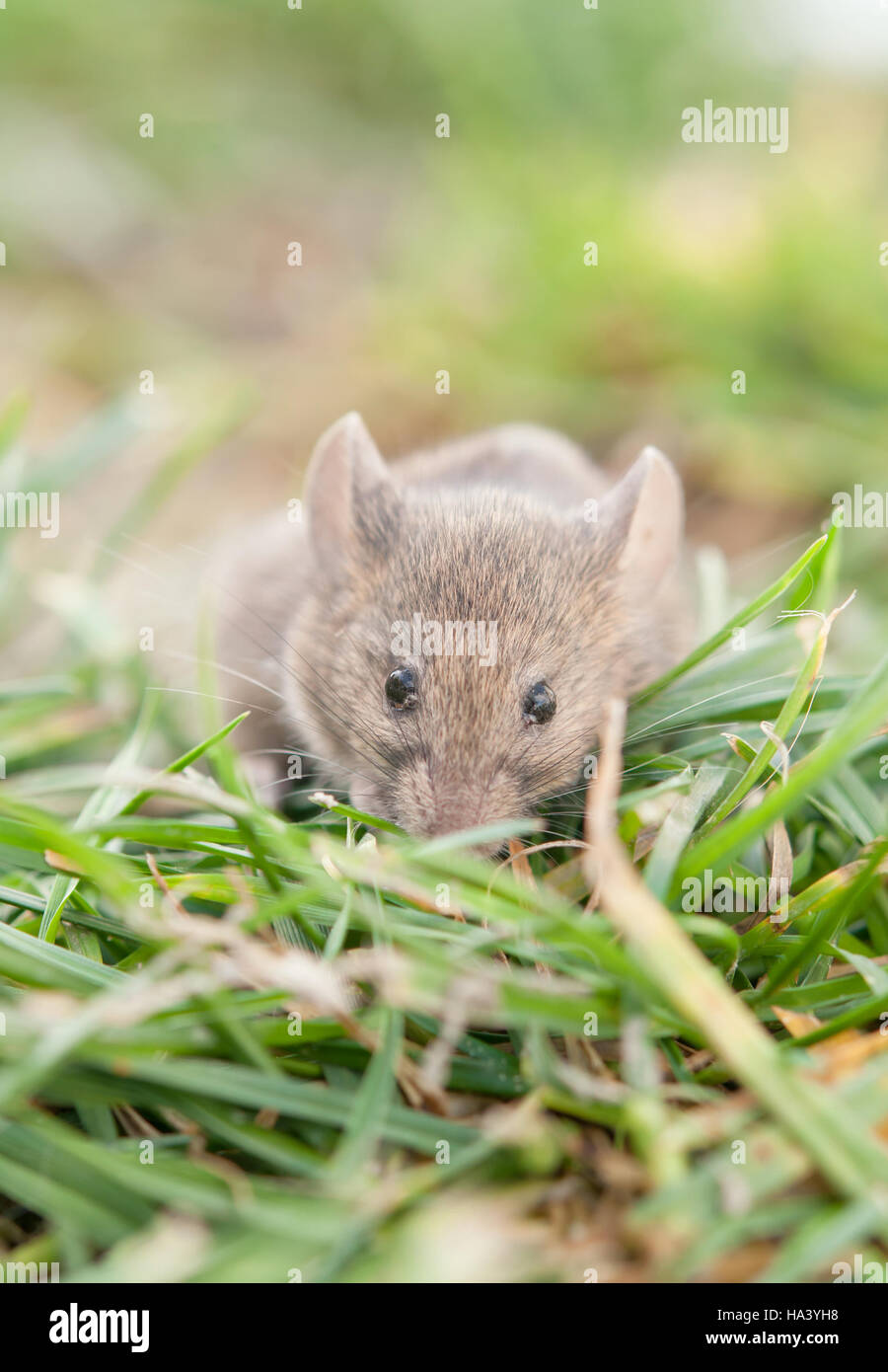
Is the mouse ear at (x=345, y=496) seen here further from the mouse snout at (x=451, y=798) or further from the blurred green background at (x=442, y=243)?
the blurred green background at (x=442, y=243)

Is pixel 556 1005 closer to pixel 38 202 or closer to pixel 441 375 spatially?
pixel 441 375

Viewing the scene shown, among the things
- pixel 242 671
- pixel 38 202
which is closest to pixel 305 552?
pixel 242 671

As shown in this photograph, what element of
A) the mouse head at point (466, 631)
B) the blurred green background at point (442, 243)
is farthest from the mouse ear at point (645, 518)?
the blurred green background at point (442, 243)

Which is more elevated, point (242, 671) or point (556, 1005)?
point (242, 671)

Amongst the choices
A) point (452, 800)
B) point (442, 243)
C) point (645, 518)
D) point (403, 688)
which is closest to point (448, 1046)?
point (452, 800)

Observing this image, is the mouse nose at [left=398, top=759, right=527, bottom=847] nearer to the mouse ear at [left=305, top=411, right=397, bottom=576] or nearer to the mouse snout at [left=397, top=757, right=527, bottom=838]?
the mouse snout at [left=397, top=757, right=527, bottom=838]

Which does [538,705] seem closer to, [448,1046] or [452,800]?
[452,800]

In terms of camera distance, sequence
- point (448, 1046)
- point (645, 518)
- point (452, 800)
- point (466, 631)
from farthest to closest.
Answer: point (645, 518) → point (466, 631) → point (452, 800) → point (448, 1046)
